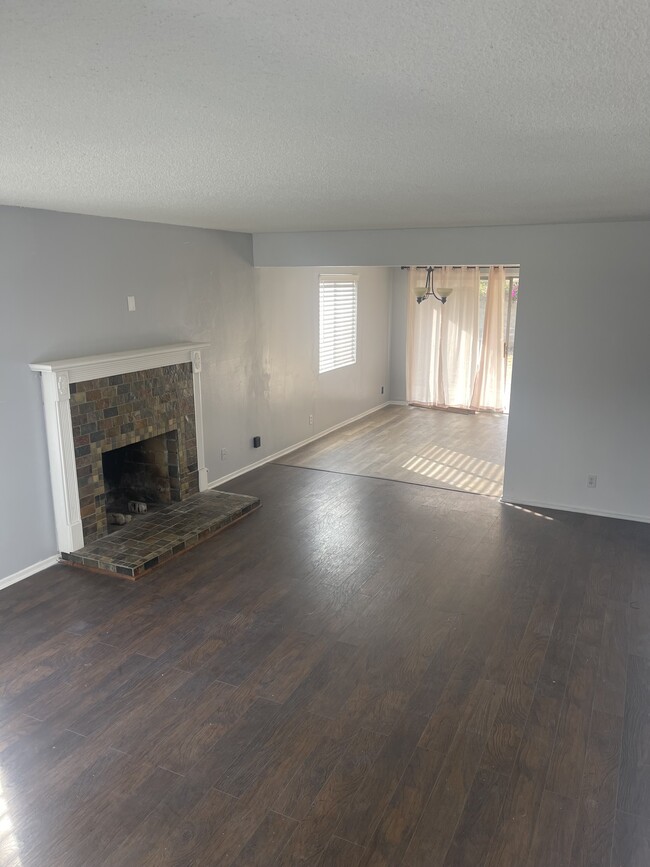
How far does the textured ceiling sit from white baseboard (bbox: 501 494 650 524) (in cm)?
302

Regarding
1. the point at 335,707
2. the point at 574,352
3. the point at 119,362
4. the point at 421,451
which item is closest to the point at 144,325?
the point at 119,362

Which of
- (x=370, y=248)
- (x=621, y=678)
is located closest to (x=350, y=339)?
(x=370, y=248)

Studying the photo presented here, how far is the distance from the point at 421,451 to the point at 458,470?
790mm

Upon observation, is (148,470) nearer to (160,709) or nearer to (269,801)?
(160,709)

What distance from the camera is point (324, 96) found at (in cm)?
161

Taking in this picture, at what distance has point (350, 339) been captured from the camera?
853 cm

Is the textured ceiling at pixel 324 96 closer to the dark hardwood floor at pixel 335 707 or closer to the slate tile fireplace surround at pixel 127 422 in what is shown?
the slate tile fireplace surround at pixel 127 422

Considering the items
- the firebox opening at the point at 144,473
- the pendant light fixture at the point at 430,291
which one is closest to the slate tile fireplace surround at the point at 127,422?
the firebox opening at the point at 144,473

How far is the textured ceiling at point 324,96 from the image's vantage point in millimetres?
1118

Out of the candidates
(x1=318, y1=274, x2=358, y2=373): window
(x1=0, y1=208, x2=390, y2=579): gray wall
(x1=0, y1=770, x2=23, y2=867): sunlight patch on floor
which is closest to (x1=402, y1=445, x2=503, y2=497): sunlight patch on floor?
(x1=0, y1=208, x2=390, y2=579): gray wall

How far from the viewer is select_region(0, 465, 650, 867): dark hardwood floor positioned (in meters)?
2.24

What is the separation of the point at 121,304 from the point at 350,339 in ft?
14.0

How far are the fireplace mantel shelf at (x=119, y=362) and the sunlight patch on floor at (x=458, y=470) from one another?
269 cm

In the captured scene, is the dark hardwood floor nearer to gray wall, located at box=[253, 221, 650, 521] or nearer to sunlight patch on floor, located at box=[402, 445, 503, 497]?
gray wall, located at box=[253, 221, 650, 521]
